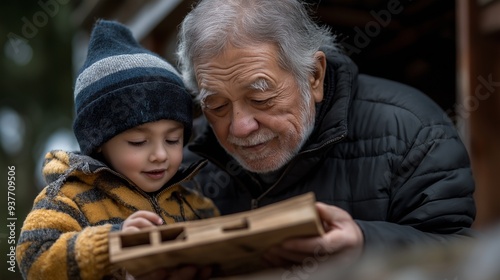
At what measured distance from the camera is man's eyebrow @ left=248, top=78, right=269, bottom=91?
2697 millimetres

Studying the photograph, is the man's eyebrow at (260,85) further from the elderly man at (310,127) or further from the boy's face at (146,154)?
the boy's face at (146,154)

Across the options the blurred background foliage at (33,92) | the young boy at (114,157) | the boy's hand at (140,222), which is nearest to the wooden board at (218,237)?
the boy's hand at (140,222)

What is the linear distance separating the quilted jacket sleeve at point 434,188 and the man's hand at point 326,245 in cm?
55

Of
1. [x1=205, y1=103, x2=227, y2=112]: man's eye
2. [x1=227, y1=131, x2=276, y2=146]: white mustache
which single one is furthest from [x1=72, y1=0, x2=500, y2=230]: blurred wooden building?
[x1=205, y1=103, x2=227, y2=112]: man's eye

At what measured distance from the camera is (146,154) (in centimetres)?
254

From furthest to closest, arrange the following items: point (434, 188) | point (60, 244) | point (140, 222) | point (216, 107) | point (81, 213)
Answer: point (216, 107) < point (434, 188) < point (81, 213) < point (60, 244) < point (140, 222)

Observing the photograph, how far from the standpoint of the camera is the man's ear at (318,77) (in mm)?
2979

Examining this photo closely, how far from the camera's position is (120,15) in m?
6.35

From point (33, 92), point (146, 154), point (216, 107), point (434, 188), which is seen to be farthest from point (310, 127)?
point (33, 92)

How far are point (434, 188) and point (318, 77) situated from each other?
676 millimetres

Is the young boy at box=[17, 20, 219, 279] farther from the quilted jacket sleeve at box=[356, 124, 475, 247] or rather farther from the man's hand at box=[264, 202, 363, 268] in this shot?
the quilted jacket sleeve at box=[356, 124, 475, 247]

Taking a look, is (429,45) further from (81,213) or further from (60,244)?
(60,244)

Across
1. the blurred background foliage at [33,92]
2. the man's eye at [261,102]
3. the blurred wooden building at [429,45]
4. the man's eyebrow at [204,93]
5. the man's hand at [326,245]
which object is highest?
the man's eyebrow at [204,93]

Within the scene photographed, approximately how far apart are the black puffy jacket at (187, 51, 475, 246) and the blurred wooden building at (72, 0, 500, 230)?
578mm
